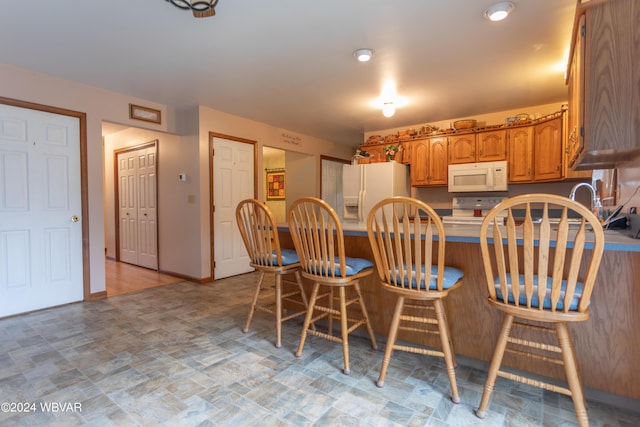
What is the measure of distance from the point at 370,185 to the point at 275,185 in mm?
3296

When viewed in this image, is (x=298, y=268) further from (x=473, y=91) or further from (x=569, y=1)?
(x=473, y=91)

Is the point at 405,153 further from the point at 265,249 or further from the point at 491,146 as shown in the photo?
the point at 265,249

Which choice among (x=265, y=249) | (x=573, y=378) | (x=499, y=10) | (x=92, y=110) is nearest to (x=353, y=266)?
(x=265, y=249)

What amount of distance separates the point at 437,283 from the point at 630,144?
3.79 ft

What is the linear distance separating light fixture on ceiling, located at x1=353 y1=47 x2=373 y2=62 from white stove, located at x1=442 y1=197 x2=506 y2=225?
2.65 metres

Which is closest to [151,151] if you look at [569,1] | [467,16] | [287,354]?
[287,354]

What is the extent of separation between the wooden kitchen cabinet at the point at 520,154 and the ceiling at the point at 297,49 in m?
0.38

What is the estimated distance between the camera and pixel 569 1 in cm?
202

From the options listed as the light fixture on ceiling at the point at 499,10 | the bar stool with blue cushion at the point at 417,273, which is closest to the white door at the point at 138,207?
the bar stool with blue cushion at the point at 417,273

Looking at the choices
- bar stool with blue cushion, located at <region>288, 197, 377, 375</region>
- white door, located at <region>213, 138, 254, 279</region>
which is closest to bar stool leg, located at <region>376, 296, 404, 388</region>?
bar stool with blue cushion, located at <region>288, 197, 377, 375</region>

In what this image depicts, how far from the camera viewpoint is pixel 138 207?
5.16 metres

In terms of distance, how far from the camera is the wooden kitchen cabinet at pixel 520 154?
4.12 metres

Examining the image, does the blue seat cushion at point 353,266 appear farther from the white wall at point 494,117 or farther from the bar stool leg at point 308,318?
the white wall at point 494,117

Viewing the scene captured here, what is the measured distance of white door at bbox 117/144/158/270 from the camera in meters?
4.88
